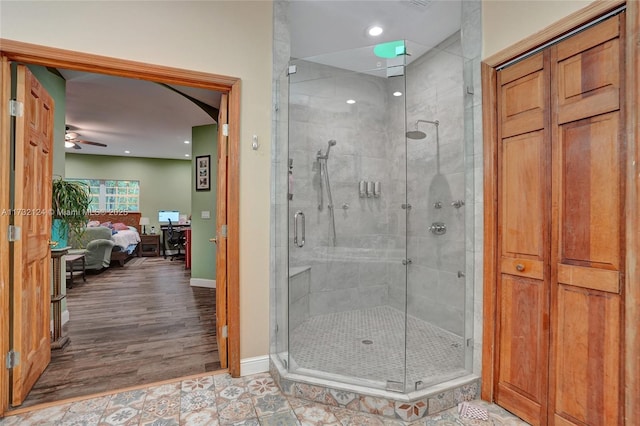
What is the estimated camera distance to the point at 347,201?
3.37m

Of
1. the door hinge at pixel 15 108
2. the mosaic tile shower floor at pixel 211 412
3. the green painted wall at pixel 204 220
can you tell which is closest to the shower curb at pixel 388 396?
the mosaic tile shower floor at pixel 211 412

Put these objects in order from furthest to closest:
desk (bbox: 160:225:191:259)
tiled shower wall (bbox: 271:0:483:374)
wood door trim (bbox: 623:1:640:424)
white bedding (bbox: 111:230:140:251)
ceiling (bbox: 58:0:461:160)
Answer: desk (bbox: 160:225:191:259)
white bedding (bbox: 111:230:140:251)
ceiling (bbox: 58:0:461:160)
tiled shower wall (bbox: 271:0:483:374)
wood door trim (bbox: 623:1:640:424)

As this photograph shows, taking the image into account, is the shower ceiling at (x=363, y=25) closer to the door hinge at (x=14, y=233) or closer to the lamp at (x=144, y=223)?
the door hinge at (x=14, y=233)

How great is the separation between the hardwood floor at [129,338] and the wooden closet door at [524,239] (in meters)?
2.10

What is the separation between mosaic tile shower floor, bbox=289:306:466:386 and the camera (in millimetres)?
2104

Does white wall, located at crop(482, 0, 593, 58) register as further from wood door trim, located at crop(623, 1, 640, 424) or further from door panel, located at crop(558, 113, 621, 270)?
door panel, located at crop(558, 113, 621, 270)

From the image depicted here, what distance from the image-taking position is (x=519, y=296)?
186 centimetres

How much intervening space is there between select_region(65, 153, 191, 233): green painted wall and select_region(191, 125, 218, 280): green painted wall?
14.4ft

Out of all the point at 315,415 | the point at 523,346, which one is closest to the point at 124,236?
the point at 315,415

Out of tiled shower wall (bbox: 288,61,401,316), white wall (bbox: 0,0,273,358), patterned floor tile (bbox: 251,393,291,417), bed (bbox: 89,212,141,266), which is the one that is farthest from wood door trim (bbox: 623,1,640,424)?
bed (bbox: 89,212,141,266)

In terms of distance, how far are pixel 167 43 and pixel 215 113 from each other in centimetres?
259

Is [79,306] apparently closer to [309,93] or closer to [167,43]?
[167,43]

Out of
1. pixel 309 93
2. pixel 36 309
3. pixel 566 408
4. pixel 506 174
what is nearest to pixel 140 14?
pixel 309 93

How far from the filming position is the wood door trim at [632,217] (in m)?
1.33
